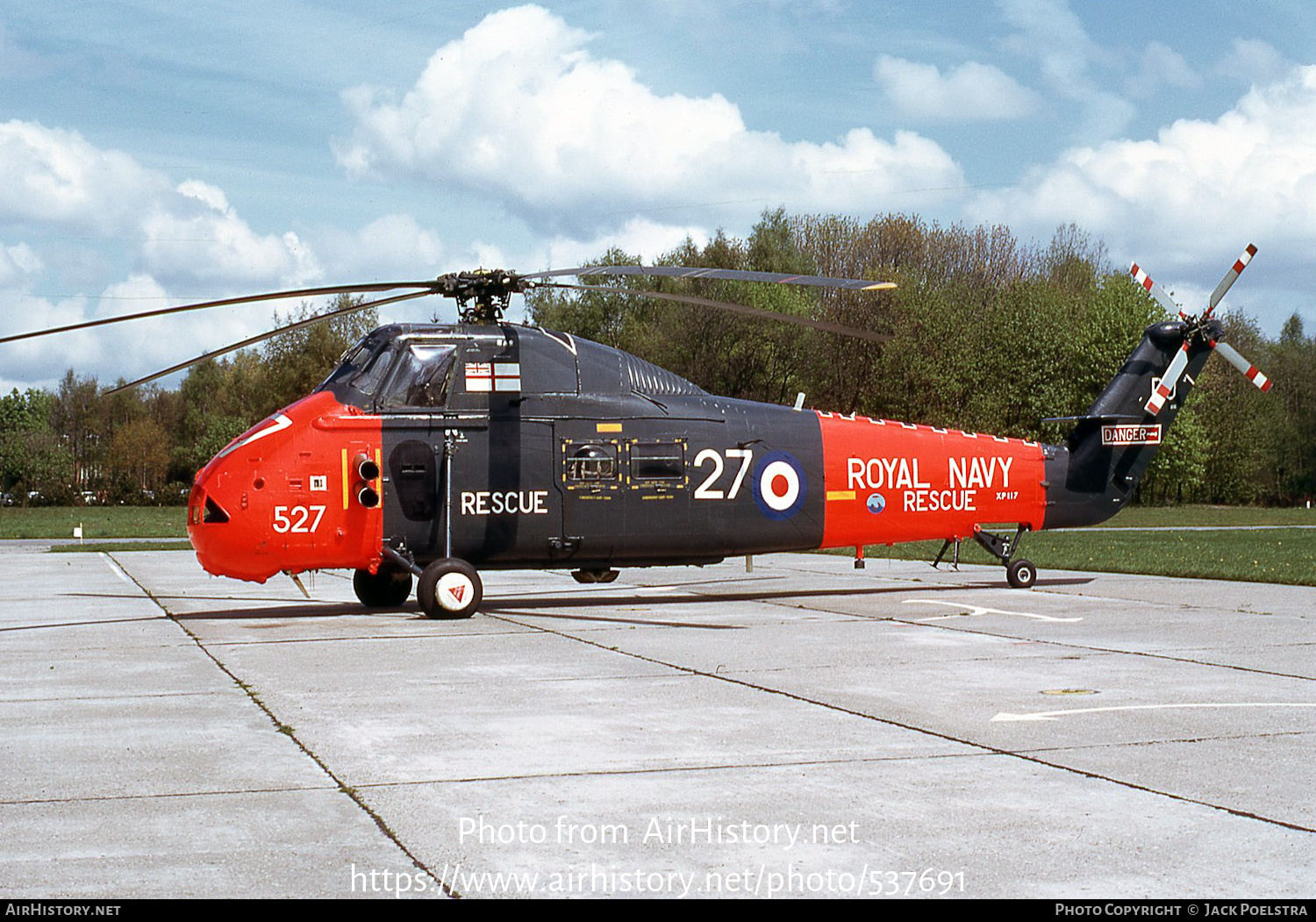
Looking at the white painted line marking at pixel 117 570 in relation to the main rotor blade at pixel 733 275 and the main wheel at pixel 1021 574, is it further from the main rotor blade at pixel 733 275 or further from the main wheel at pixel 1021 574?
the main wheel at pixel 1021 574

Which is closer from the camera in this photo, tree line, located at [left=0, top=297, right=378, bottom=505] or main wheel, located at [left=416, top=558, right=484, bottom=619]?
main wheel, located at [left=416, top=558, right=484, bottom=619]

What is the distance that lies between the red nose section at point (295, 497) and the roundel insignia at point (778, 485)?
4913mm

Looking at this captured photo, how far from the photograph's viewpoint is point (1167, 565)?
23.2m

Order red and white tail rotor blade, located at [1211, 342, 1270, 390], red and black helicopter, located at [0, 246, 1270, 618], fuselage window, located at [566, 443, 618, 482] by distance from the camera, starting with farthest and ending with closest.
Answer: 1. red and white tail rotor blade, located at [1211, 342, 1270, 390]
2. fuselage window, located at [566, 443, 618, 482]
3. red and black helicopter, located at [0, 246, 1270, 618]

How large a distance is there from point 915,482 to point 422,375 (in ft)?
22.7

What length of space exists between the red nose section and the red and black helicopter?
2cm

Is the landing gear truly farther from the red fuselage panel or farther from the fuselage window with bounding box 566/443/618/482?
the fuselage window with bounding box 566/443/618/482

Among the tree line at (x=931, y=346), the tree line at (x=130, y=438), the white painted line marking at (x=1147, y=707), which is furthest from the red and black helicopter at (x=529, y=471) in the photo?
the tree line at (x=130, y=438)

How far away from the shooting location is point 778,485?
1742cm

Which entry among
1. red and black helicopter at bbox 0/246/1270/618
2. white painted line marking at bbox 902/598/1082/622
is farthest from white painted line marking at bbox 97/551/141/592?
white painted line marking at bbox 902/598/1082/622

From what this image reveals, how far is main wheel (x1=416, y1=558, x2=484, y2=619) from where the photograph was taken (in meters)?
15.2

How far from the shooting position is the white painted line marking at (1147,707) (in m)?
8.73

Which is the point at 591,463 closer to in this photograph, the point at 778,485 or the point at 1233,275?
the point at 778,485
